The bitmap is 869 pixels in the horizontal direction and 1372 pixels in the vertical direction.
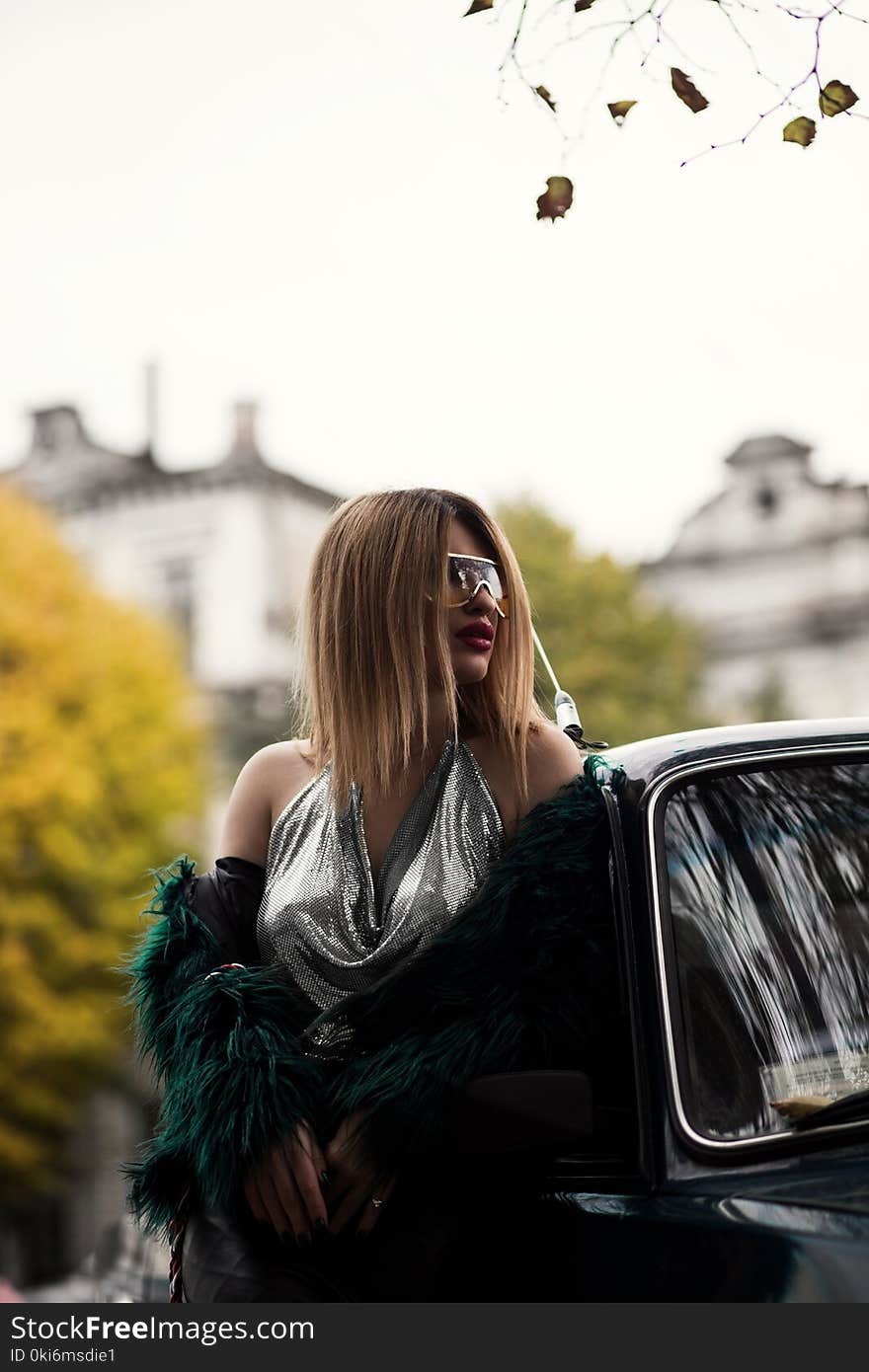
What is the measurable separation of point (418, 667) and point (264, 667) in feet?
107

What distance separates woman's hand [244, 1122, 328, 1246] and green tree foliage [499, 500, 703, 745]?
2673cm

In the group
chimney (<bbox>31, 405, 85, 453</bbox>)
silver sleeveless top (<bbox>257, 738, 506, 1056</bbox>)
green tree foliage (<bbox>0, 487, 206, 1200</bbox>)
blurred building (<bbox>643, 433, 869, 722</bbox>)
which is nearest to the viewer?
silver sleeveless top (<bbox>257, 738, 506, 1056</bbox>)

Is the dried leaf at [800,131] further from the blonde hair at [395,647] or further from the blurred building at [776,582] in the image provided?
the blurred building at [776,582]

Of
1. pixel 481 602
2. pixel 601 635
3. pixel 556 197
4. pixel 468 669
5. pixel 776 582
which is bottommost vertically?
pixel 468 669

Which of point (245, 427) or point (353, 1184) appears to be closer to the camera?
point (353, 1184)

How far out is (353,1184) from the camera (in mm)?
2777

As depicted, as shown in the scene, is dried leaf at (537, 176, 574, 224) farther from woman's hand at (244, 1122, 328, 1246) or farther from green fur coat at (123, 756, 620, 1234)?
woman's hand at (244, 1122, 328, 1246)

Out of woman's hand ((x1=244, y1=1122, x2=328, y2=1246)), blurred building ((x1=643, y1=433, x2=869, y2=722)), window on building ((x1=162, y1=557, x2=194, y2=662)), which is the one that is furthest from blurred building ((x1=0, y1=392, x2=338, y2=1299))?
woman's hand ((x1=244, y1=1122, x2=328, y2=1246))

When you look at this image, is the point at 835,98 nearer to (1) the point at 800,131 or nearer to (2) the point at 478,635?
(1) the point at 800,131

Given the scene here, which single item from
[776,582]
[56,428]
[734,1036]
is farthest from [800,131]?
[56,428]

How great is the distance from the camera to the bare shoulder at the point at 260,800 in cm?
320

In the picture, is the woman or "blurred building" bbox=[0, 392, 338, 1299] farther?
"blurred building" bbox=[0, 392, 338, 1299]

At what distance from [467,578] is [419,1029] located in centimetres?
81

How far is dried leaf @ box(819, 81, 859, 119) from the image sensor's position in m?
3.30
